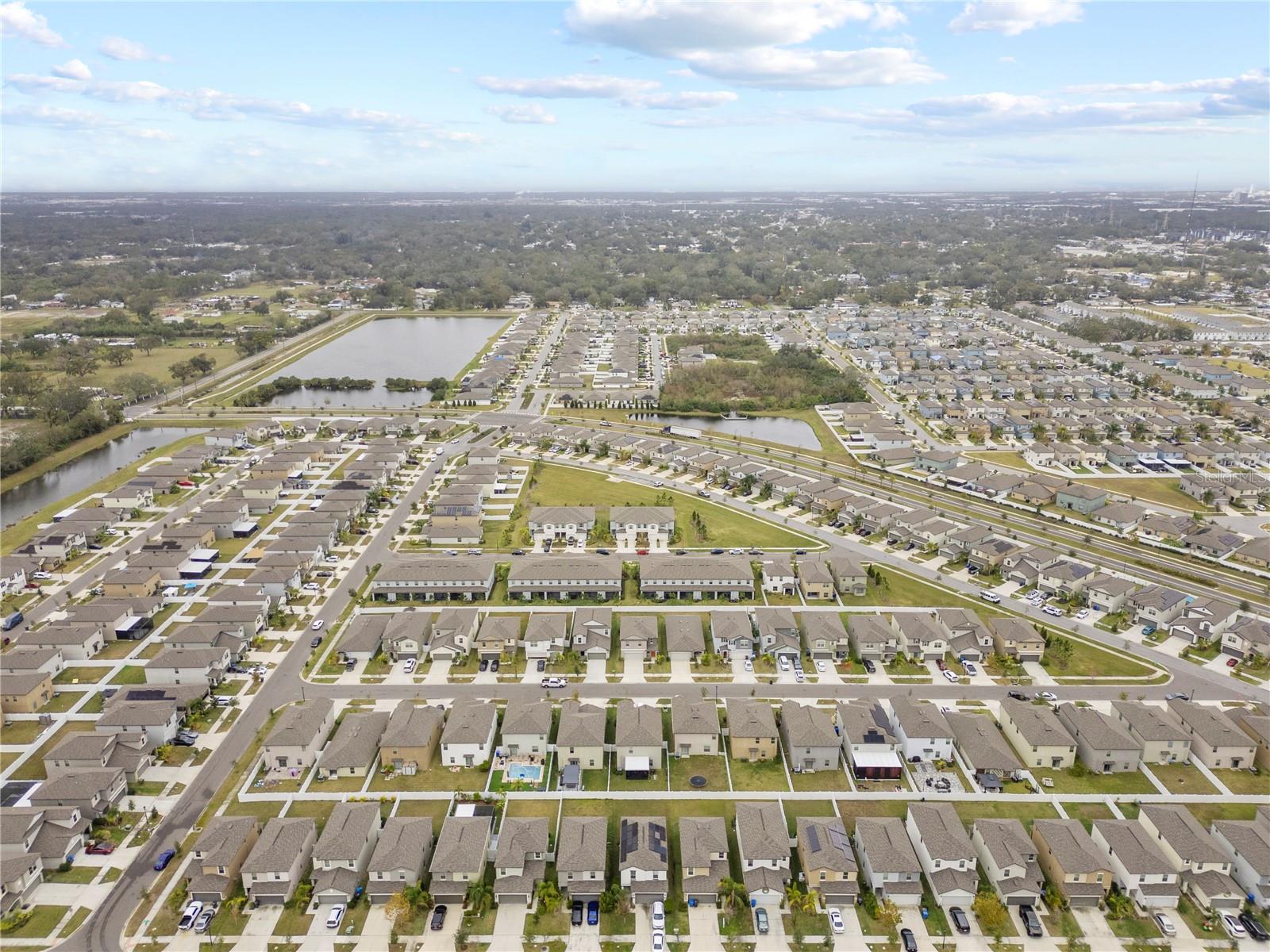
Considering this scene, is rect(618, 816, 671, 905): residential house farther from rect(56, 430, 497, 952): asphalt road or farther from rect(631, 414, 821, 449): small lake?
rect(631, 414, 821, 449): small lake

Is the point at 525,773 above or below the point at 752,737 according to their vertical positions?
below

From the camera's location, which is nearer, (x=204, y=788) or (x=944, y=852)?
(x=944, y=852)

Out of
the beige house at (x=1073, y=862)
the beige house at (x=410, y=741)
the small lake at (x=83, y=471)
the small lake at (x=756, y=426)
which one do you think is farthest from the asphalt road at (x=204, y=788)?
the small lake at (x=756, y=426)

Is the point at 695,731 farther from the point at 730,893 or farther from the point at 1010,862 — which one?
the point at 1010,862

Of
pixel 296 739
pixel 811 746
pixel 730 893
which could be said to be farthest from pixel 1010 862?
pixel 296 739

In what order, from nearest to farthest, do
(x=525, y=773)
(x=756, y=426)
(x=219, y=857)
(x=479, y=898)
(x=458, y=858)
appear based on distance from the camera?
(x=479, y=898)
(x=219, y=857)
(x=458, y=858)
(x=525, y=773)
(x=756, y=426)

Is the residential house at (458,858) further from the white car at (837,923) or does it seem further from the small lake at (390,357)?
the small lake at (390,357)
